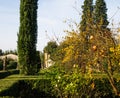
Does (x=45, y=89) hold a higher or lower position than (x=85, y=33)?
lower

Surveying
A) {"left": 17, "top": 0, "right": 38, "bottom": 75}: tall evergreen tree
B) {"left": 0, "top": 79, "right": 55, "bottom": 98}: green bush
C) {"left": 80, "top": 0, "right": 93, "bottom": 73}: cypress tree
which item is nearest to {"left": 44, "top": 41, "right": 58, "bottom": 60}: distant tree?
{"left": 17, "top": 0, "right": 38, "bottom": 75}: tall evergreen tree

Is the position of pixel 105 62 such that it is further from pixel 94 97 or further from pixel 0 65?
pixel 0 65

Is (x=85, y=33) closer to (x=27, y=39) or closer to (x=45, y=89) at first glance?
(x=45, y=89)

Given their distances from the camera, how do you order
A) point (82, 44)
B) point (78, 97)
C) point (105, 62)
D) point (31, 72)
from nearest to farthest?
point (105, 62) < point (78, 97) < point (82, 44) < point (31, 72)

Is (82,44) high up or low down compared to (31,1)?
down

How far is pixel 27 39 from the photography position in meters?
26.3

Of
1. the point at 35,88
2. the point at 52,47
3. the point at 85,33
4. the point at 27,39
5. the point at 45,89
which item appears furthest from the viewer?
the point at 52,47

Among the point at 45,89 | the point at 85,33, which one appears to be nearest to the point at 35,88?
the point at 45,89

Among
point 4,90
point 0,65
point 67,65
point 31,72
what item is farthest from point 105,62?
point 0,65

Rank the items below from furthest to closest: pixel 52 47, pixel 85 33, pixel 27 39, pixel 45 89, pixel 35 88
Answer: pixel 52 47 < pixel 27 39 < pixel 35 88 < pixel 45 89 < pixel 85 33

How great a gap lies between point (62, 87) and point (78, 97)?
0.99 meters

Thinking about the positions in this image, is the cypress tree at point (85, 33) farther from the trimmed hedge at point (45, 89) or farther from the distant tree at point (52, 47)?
the distant tree at point (52, 47)

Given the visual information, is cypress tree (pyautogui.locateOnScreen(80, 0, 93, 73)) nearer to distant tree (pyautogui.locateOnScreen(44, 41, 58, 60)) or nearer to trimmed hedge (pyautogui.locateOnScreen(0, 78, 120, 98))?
trimmed hedge (pyautogui.locateOnScreen(0, 78, 120, 98))

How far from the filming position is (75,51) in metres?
16.8
